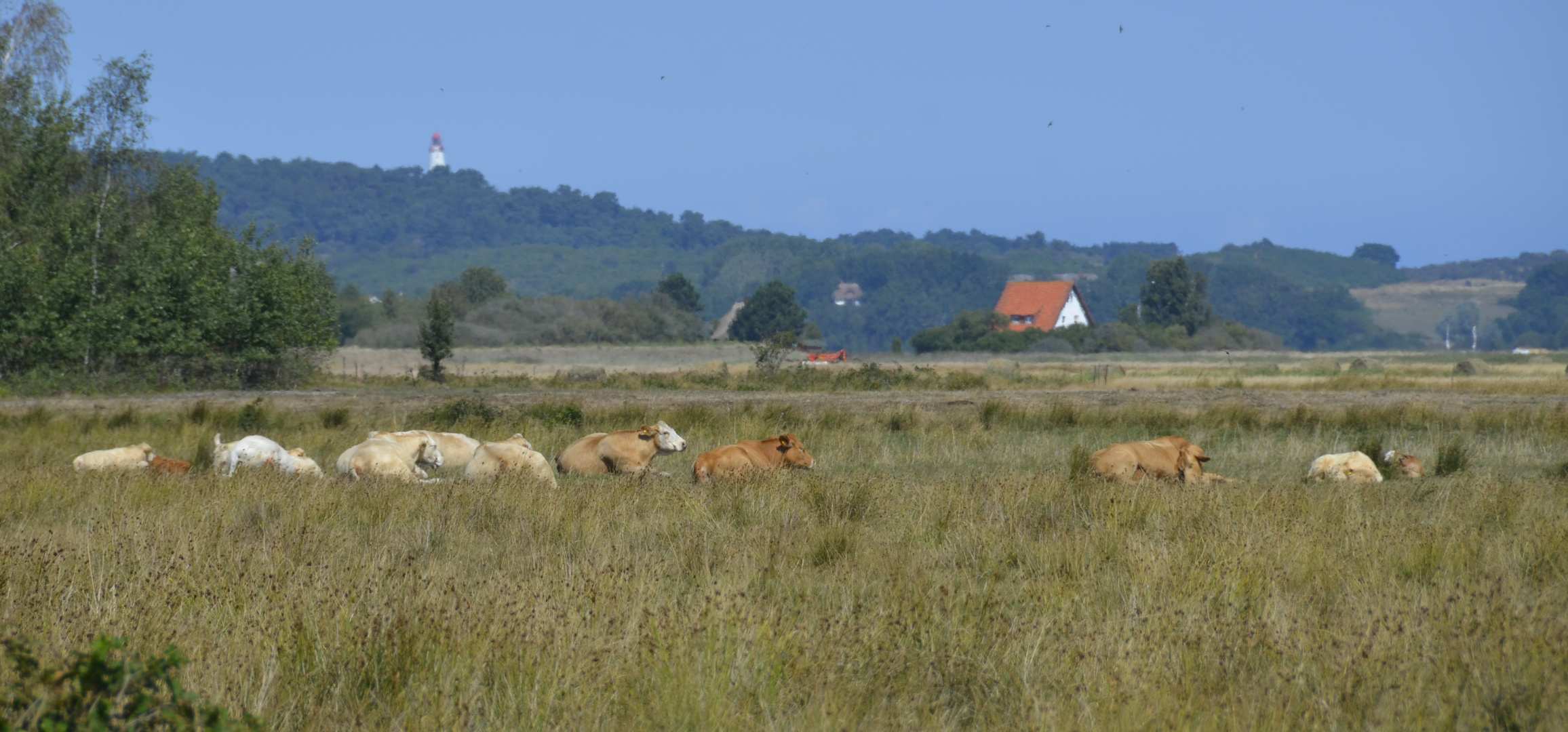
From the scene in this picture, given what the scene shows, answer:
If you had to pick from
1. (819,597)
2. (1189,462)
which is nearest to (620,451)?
(1189,462)

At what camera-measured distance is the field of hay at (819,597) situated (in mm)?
5152

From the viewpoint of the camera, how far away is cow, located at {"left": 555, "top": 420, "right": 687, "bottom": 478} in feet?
47.3

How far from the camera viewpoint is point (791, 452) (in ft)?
45.5

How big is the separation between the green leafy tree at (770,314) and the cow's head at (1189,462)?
365 ft

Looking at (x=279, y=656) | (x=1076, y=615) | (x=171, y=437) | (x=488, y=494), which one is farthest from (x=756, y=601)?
(x=171, y=437)

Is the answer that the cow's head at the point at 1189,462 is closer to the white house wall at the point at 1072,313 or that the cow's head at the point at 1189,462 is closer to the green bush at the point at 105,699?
the green bush at the point at 105,699

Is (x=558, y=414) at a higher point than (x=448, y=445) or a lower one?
lower

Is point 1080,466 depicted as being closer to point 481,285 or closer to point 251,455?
point 251,455

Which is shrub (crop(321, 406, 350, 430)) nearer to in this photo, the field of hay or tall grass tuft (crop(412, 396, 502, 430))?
tall grass tuft (crop(412, 396, 502, 430))

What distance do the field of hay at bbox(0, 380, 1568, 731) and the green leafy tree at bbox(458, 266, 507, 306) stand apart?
131914 mm

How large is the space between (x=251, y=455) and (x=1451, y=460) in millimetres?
14988

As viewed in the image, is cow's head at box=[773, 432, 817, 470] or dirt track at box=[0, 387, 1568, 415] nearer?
cow's head at box=[773, 432, 817, 470]

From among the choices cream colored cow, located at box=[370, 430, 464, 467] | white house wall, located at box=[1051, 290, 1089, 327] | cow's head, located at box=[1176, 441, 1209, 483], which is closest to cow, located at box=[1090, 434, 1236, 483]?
cow's head, located at box=[1176, 441, 1209, 483]

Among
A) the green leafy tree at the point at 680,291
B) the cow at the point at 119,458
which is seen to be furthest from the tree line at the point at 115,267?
the green leafy tree at the point at 680,291
